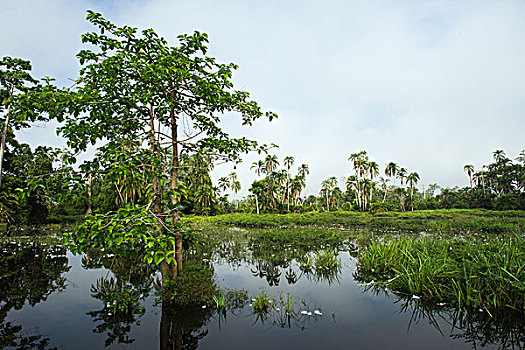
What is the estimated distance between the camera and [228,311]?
589cm

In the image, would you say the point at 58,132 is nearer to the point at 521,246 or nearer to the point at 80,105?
the point at 80,105

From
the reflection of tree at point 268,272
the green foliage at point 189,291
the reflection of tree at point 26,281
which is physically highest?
the green foliage at point 189,291

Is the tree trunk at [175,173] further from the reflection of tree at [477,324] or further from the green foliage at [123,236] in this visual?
the reflection of tree at [477,324]

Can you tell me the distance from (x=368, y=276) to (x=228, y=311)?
5056 mm

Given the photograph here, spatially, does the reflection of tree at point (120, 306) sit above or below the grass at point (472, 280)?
below

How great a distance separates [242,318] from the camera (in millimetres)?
5574

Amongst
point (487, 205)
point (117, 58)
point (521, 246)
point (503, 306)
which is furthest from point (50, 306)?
point (487, 205)

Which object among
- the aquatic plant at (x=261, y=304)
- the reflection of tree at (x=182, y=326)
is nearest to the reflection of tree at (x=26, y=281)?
the reflection of tree at (x=182, y=326)

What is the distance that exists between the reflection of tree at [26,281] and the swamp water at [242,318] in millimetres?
28

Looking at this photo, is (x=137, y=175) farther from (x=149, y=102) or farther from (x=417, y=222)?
(x=417, y=222)

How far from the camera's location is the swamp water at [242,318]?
4.61 metres

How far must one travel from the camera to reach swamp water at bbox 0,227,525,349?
4613 millimetres

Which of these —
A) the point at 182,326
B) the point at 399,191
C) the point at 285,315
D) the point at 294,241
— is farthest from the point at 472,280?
the point at 399,191

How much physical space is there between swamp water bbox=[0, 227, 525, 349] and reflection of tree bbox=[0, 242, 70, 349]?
3 centimetres
